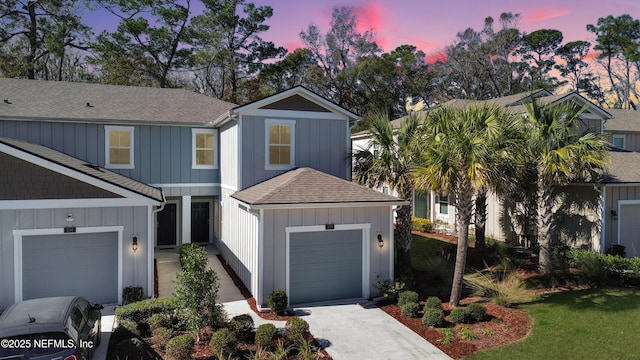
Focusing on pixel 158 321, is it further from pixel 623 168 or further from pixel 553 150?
pixel 623 168

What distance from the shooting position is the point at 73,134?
53.1 ft

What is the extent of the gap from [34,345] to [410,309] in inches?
318

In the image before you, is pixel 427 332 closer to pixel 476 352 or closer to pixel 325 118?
pixel 476 352

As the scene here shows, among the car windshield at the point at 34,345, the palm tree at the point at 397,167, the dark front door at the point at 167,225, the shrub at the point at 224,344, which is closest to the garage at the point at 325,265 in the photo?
the palm tree at the point at 397,167

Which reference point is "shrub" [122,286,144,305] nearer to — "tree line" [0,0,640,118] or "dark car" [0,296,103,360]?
"dark car" [0,296,103,360]

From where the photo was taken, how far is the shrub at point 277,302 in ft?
35.3

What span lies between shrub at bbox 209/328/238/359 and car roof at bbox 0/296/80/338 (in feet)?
8.99

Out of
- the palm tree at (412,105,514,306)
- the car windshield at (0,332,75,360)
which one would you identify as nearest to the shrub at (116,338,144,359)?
the car windshield at (0,332,75,360)

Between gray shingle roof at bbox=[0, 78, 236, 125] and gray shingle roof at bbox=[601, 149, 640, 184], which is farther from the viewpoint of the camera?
gray shingle roof at bbox=[0, 78, 236, 125]

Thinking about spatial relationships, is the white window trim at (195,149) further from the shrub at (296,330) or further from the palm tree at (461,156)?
the shrub at (296,330)

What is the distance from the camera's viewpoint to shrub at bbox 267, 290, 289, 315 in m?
10.8

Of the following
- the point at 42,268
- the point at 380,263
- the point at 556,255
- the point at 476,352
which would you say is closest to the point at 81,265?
the point at 42,268

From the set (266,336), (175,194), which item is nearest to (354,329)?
(266,336)

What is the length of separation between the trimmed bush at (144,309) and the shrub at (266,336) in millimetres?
2218
